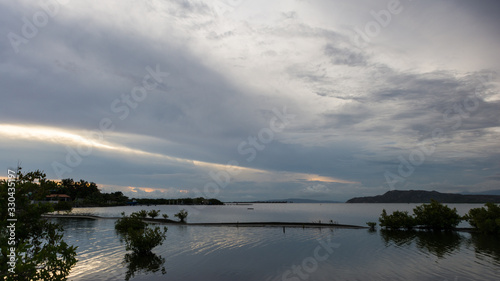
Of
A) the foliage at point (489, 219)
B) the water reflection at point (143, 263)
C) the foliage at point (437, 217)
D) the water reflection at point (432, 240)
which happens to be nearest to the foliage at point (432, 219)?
the foliage at point (437, 217)

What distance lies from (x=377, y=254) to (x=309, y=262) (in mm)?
12814

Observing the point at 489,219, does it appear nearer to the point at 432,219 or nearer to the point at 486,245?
the point at 432,219

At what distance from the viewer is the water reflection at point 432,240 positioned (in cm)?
4506

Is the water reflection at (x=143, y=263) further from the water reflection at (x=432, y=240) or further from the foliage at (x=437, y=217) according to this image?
the foliage at (x=437, y=217)

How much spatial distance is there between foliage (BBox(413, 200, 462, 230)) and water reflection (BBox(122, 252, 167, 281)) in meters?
62.4

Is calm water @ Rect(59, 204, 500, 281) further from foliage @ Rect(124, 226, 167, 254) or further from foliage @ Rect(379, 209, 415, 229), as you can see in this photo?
foliage @ Rect(379, 209, 415, 229)

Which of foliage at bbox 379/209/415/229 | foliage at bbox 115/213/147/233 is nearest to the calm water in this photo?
foliage at bbox 115/213/147/233

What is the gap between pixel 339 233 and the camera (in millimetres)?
63938

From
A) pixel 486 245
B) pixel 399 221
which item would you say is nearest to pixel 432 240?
pixel 486 245

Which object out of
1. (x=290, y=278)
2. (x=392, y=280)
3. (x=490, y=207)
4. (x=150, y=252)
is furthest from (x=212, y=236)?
(x=490, y=207)

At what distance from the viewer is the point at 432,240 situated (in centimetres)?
5409

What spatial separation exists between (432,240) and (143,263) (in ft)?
177

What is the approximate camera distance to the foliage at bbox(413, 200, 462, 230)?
6456cm

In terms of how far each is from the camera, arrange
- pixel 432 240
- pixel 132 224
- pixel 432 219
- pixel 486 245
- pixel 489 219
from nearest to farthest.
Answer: pixel 486 245, pixel 432 240, pixel 132 224, pixel 489 219, pixel 432 219
